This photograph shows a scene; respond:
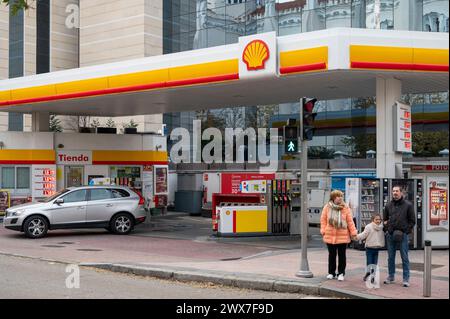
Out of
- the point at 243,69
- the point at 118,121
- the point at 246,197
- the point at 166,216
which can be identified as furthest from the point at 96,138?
the point at 118,121

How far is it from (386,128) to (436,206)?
2.38 m

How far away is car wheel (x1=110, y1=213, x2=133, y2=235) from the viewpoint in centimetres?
1927

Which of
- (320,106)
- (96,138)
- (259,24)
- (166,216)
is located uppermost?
(259,24)

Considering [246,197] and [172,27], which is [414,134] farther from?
[172,27]

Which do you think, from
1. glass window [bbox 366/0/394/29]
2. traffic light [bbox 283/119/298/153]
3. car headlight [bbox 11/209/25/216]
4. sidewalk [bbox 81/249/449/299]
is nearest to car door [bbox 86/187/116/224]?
car headlight [bbox 11/209/25/216]

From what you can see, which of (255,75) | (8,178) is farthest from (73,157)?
(255,75)

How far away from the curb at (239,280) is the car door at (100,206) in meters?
6.42

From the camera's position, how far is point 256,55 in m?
15.3

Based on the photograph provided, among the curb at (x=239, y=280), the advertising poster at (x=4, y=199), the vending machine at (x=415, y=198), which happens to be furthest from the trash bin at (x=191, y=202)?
the curb at (x=239, y=280)

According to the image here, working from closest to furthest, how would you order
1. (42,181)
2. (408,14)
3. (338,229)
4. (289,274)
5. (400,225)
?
(400,225), (338,229), (289,274), (42,181), (408,14)

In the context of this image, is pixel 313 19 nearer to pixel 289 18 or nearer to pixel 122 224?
pixel 289 18

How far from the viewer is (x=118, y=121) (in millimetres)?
61250

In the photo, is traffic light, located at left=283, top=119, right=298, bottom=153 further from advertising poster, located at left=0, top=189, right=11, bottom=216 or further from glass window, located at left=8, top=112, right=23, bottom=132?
glass window, located at left=8, top=112, right=23, bottom=132
